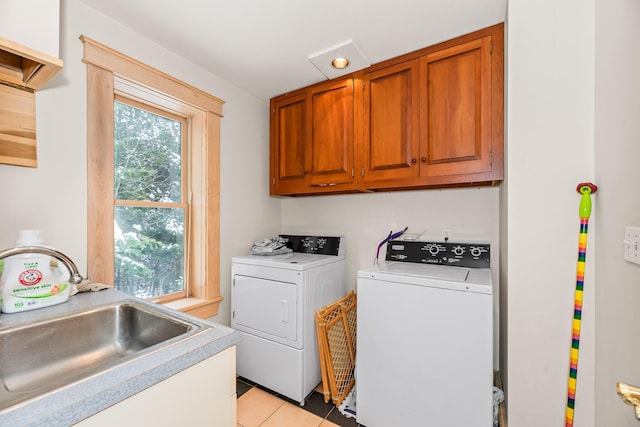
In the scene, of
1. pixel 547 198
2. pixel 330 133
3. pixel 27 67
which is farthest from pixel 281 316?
pixel 27 67

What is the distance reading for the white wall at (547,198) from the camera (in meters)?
1.24

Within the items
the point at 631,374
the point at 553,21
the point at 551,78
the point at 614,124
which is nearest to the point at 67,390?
the point at 631,374

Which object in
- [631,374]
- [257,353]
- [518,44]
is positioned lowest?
[257,353]

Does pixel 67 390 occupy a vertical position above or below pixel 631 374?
above

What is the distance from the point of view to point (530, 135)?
4.41 feet

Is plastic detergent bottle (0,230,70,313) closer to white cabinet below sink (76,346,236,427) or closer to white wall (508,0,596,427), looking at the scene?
white cabinet below sink (76,346,236,427)

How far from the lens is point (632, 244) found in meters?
0.90

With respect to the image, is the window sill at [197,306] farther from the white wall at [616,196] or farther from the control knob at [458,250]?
the white wall at [616,196]

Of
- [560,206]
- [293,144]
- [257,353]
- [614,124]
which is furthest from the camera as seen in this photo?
[293,144]

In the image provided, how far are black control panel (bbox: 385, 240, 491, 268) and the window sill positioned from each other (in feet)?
4.48

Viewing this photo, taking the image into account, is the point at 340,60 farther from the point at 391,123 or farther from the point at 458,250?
the point at 458,250

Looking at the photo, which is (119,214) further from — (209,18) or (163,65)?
(209,18)

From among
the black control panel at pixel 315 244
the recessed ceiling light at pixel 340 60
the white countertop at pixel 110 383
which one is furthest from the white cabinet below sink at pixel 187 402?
the recessed ceiling light at pixel 340 60

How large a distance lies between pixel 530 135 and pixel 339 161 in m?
1.15
